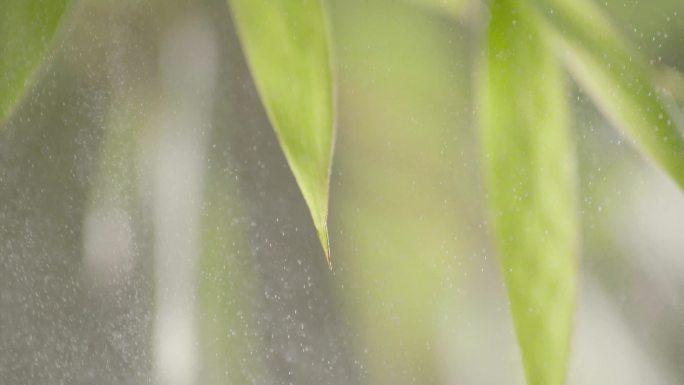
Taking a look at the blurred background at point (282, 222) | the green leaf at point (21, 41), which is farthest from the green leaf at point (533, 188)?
the green leaf at point (21, 41)

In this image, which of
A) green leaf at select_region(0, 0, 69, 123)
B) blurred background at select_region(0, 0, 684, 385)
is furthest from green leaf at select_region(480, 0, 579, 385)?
green leaf at select_region(0, 0, 69, 123)

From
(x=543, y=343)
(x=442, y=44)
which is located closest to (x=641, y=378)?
(x=543, y=343)

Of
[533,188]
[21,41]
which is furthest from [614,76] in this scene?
[21,41]

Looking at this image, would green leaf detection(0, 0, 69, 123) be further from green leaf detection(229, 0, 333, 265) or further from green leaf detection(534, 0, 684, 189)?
green leaf detection(534, 0, 684, 189)

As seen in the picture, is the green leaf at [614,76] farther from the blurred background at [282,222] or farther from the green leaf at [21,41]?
the green leaf at [21,41]

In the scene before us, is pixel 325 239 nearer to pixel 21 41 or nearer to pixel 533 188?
pixel 533 188

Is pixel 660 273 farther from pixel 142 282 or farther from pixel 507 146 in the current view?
pixel 142 282

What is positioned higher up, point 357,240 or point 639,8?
point 639,8
